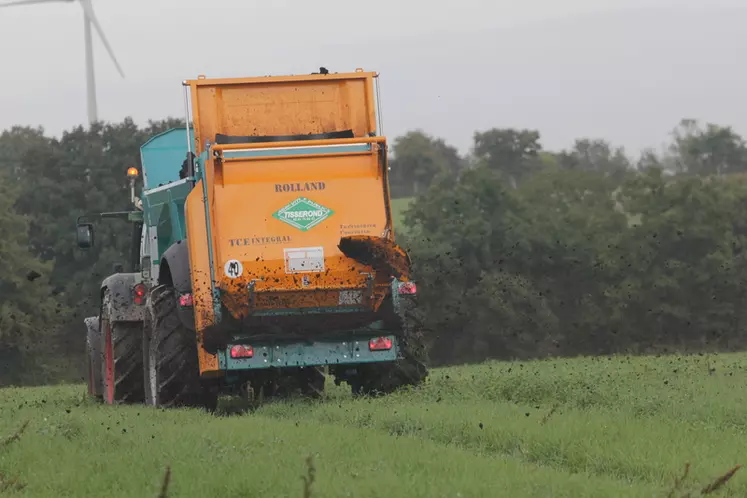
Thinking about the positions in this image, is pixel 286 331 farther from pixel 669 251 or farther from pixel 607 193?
pixel 607 193

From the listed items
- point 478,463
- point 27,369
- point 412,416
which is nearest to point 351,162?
point 412,416

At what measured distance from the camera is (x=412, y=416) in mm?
11727

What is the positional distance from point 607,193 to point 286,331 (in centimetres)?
6461

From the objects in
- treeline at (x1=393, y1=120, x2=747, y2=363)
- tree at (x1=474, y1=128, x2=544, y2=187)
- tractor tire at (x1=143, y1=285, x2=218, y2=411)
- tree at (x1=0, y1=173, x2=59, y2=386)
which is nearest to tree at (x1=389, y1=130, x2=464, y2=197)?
tree at (x1=474, y1=128, x2=544, y2=187)

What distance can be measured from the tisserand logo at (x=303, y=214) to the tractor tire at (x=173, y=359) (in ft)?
5.35

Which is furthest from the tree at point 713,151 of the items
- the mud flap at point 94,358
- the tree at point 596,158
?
the mud flap at point 94,358

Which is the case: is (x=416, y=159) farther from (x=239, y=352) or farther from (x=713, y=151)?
(x=239, y=352)

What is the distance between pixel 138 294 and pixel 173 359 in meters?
2.78

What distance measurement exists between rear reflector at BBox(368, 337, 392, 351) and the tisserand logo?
1.46m

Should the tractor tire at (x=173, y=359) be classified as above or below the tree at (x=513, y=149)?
below

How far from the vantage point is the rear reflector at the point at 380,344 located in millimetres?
14383

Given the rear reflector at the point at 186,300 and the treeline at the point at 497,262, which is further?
the treeline at the point at 497,262

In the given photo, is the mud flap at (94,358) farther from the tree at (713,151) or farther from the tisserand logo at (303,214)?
the tree at (713,151)

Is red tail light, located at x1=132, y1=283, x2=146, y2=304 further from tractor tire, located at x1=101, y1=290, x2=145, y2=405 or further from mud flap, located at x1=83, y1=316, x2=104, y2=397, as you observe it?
mud flap, located at x1=83, y1=316, x2=104, y2=397
